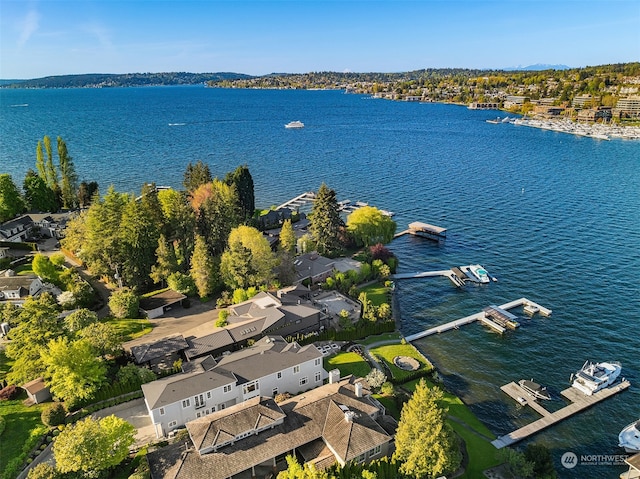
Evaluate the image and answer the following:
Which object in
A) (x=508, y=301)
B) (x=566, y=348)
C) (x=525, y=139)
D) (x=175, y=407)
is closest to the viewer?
(x=175, y=407)

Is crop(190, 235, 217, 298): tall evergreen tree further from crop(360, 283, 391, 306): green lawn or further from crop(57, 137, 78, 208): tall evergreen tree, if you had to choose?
crop(57, 137, 78, 208): tall evergreen tree

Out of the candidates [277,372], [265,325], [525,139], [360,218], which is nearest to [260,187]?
[360,218]

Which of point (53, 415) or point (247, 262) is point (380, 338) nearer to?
point (247, 262)

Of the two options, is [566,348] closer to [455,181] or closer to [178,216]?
[178,216]

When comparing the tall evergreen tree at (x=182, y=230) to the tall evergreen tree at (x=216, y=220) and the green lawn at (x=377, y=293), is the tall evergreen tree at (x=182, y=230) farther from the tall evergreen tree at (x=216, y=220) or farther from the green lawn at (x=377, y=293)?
the green lawn at (x=377, y=293)

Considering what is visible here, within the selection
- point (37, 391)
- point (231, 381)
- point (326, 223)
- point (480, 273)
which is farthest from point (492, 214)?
point (37, 391)

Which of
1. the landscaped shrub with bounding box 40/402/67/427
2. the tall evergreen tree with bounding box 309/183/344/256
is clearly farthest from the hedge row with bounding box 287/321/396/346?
the landscaped shrub with bounding box 40/402/67/427
